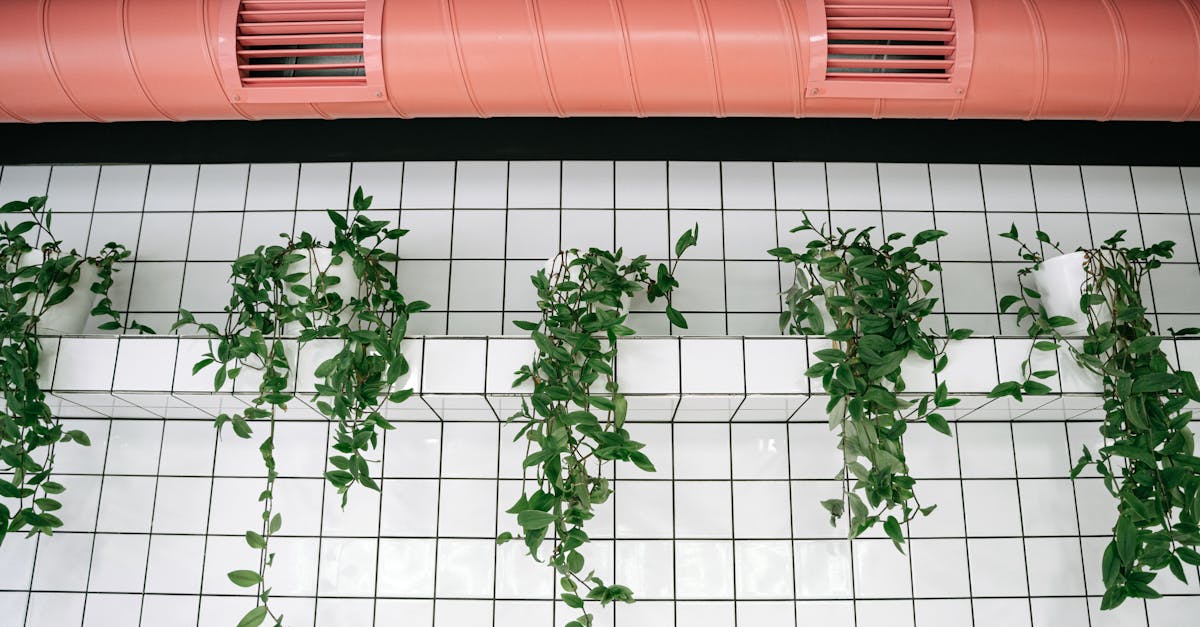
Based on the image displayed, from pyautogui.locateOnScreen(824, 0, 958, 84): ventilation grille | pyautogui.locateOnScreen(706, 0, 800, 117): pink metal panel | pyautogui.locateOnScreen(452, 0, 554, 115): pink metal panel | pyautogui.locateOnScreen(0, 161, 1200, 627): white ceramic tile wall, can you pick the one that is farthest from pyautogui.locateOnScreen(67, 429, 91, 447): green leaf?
pyautogui.locateOnScreen(824, 0, 958, 84): ventilation grille

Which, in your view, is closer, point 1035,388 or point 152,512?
point 1035,388

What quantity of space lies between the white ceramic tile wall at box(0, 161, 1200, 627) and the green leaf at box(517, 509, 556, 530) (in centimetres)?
45

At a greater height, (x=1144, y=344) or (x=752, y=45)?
(x=752, y=45)

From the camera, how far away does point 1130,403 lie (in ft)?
5.61

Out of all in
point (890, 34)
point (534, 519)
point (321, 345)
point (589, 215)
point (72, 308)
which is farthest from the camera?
point (589, 215)

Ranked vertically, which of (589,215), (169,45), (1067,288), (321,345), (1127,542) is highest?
(169,45)

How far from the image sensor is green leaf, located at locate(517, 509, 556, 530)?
1636 millimetres

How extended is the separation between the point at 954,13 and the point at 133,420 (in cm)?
243

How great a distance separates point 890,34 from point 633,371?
39.4 inches

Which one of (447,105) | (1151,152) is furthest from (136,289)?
(1151,152)

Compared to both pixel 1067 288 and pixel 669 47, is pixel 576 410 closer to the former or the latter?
pixel 669 47

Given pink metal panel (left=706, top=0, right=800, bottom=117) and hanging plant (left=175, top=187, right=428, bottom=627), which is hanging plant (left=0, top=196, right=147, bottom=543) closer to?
hanging plant (left=175, top=187, right=428, bottom=627)

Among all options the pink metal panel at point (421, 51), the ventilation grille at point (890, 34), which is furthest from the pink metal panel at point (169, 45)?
the ventilation grille at point (890, 34)

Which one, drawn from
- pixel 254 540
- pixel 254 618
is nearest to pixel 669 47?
pixel 254 540
